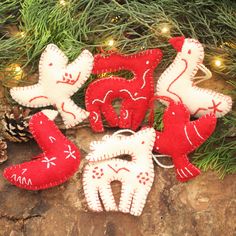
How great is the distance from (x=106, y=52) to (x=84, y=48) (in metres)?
0.06

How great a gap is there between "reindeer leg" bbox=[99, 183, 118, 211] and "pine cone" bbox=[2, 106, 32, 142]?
243mm

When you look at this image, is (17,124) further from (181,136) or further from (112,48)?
(181,136)

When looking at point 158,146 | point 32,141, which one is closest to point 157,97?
point 158,146

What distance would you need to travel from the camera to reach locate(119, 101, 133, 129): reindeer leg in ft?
4.44

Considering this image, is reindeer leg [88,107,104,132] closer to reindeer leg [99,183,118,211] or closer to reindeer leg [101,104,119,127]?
reindeer leg [101,104,119,127]

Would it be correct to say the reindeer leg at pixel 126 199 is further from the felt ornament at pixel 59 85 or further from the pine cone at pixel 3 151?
the pine cone at pixel 3 151

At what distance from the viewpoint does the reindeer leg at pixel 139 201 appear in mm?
1285

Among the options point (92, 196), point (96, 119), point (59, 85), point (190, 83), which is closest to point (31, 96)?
point (59, 85)

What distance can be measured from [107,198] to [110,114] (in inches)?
8.9

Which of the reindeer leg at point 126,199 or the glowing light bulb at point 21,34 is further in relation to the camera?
the glowing light bulb at point 21,34

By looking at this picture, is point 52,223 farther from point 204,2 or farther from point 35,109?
point 204,2

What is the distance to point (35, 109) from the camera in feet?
4.60

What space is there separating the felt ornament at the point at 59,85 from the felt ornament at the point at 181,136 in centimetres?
22

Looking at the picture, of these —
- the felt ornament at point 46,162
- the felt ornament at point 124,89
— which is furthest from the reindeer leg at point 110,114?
the felt ornament at point 46,162
